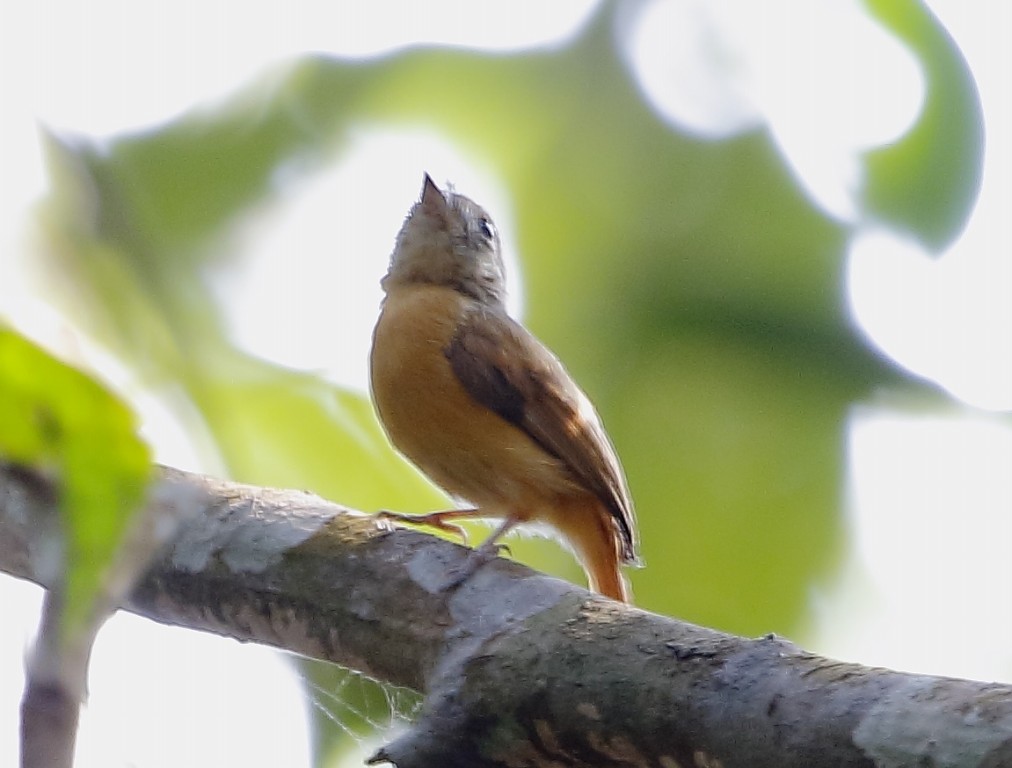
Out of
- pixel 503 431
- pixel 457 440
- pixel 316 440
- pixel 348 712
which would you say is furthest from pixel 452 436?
pixel 348 712

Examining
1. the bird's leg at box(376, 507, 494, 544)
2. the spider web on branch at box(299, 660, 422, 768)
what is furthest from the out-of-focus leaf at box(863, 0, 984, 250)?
the spider web on branch at box(299, 660, 422, 768)

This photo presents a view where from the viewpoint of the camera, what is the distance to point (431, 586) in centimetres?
216

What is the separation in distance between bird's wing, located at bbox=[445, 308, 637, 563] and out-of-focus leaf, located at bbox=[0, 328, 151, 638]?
102 inches

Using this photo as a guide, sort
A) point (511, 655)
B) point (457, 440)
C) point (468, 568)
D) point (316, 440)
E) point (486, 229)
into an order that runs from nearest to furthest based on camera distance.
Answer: point (511, 655) < point (468, 568) < point (457, 440) < point (316, 440) < point (486, 229)

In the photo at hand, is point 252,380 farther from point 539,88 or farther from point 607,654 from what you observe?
point 607,654

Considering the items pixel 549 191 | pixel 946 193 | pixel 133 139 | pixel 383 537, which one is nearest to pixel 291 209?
pixel 133 139

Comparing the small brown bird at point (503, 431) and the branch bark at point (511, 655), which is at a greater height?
the small brown bird at point (503, 431)

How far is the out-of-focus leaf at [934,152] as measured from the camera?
146 inches

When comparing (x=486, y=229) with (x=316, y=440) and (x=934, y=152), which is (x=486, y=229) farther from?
(x=934, y=152)

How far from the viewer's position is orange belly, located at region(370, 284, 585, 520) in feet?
10.5

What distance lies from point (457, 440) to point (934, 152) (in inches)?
72.9

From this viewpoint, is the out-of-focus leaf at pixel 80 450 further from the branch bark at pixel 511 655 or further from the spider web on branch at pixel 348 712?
the spider web on branch at pixel 348 712

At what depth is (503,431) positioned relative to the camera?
3.23m

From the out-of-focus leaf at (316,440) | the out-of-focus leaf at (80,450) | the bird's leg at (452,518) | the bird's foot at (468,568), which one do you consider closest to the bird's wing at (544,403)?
the bird's leg at (452,518)
